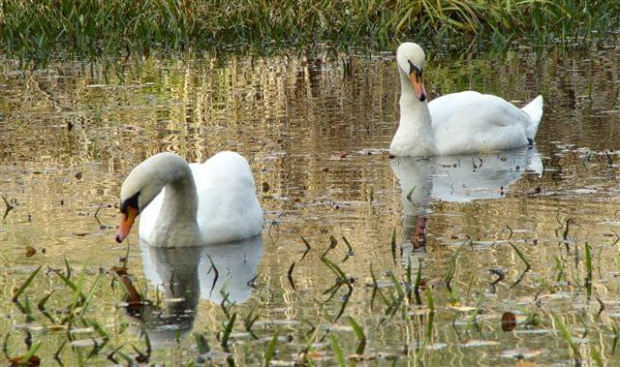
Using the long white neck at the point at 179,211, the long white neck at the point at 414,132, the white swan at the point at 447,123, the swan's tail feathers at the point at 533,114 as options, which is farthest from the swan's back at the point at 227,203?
the swan's tail feathers at the point at 533,114

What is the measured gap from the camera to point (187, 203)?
28.1 ft

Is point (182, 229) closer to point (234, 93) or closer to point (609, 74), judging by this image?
point (234, 93)

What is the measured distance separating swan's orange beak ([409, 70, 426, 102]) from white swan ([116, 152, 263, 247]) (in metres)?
2.75

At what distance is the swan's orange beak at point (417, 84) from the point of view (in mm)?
11570

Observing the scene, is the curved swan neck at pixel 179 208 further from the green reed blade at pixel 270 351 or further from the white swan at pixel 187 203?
the green reed blade at pixel 270 351

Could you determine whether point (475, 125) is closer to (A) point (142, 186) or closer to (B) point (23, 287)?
(A) point (142, 186)

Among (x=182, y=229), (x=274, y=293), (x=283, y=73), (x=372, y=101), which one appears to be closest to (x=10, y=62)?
(x=283, y=73)

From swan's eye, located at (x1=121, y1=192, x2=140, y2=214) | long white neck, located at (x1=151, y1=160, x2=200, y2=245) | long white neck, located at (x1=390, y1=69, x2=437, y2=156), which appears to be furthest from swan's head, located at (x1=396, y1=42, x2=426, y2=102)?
swan's eye, located at (x1=121, y1=192, x2=140, y2=214)

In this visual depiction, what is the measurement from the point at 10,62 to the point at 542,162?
30.4 feet

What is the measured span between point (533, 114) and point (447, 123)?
1009mm

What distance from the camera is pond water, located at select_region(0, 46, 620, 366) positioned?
254 inches

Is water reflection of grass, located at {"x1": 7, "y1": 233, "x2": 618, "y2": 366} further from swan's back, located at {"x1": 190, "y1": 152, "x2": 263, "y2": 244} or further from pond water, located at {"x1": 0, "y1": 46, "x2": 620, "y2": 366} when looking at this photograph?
swan's back, located at {"x1": 190, "y1": 152, "x2": 263, "y2": 244}

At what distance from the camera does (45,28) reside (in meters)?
19.8

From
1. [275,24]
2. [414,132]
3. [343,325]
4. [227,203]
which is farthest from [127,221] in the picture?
[275,24]
